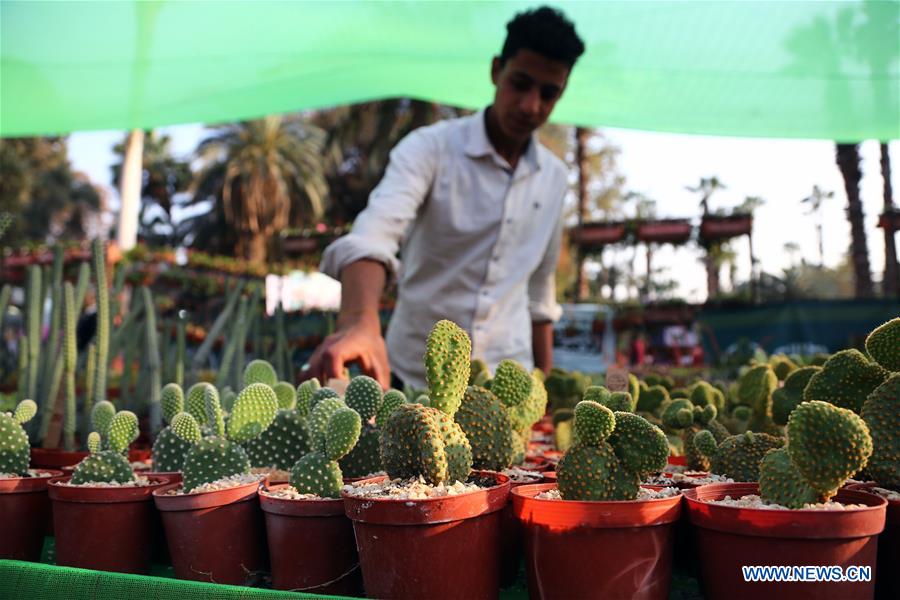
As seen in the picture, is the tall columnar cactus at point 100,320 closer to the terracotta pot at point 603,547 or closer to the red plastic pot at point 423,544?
the red plastic pot at point 423,544

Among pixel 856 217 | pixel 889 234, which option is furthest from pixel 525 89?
pixel 856 217

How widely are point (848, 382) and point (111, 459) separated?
4.04 ft

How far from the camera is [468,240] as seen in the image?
8.62 feet

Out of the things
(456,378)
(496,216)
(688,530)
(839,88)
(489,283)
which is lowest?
(688,530)

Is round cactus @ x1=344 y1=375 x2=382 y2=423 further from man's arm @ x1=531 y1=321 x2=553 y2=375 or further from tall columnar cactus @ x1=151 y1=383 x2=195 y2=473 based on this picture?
man's arm @ x1=531 y1=321 x2=553 y2=375

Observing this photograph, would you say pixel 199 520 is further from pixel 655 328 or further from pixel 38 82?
pixel 655 328

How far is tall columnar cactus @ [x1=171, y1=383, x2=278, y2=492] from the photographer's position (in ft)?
3.87

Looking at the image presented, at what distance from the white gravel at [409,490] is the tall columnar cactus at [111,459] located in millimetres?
544

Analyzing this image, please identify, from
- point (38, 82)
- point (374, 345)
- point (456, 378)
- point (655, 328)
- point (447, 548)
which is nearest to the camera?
point (447, 548)

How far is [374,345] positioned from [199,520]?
0.74m

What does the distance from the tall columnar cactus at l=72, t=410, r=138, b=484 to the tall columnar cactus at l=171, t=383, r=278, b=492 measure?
12 centimetres

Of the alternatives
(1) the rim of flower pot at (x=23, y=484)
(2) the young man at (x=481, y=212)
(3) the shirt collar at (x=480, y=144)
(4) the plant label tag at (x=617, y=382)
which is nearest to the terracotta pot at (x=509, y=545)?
(4) the plant label tag at (x=617, y=382)

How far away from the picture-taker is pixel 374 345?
5.82 feet

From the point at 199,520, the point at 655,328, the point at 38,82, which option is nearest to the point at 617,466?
the point at 199,520
